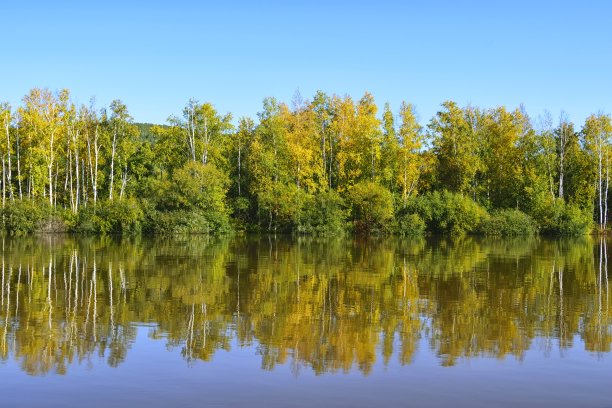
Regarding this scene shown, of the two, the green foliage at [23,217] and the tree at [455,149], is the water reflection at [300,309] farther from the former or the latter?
the tree at [455,149]

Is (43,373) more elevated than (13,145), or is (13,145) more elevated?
(13,145)

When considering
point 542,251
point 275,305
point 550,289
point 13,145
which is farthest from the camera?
point 13,145

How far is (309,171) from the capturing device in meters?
61.1

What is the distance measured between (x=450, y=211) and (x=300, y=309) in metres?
44.3

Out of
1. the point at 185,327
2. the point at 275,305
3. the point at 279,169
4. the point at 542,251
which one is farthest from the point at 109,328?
the point at 279,169

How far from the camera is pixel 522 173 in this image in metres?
63.6

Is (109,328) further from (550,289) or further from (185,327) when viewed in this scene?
(550,289)

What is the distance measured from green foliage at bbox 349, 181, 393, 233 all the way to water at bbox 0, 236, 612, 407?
32.8 meters

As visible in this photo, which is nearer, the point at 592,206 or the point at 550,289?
the point at 550,289

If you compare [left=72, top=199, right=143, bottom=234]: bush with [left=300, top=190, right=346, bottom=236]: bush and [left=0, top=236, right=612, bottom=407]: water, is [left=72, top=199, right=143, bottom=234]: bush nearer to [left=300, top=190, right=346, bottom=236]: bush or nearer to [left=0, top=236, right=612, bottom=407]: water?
[left=300, top=190, right=346, bottom=236]: bush

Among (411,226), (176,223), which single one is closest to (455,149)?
(411,226)

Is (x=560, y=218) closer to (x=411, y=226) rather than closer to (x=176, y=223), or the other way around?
(x=411, y=226)

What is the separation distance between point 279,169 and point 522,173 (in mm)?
23103

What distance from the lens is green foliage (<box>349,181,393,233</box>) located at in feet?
191
